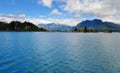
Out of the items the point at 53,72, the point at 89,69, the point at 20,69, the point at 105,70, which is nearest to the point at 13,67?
the point at 20,69

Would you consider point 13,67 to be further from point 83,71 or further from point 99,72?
point 99,72

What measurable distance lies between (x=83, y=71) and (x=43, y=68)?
8333mm

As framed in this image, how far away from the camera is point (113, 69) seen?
33688mm

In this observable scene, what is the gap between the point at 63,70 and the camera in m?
32.5

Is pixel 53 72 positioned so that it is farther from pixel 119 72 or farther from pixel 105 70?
pixel 119 72

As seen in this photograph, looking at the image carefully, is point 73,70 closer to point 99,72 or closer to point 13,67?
point 99,72

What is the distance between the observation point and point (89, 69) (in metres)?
33.6

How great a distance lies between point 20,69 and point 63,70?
886 centimetres

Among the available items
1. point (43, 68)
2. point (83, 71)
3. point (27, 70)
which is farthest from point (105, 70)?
point (27, 70)

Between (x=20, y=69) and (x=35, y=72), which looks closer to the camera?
(x=35, y=72)

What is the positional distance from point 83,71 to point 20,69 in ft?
42.1

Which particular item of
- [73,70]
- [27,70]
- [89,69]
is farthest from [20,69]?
[89,69]

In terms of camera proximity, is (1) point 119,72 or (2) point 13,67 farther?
(2) point 13,67

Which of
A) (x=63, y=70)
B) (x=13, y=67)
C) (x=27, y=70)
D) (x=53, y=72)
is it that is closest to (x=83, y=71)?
(x=63, y=70)
